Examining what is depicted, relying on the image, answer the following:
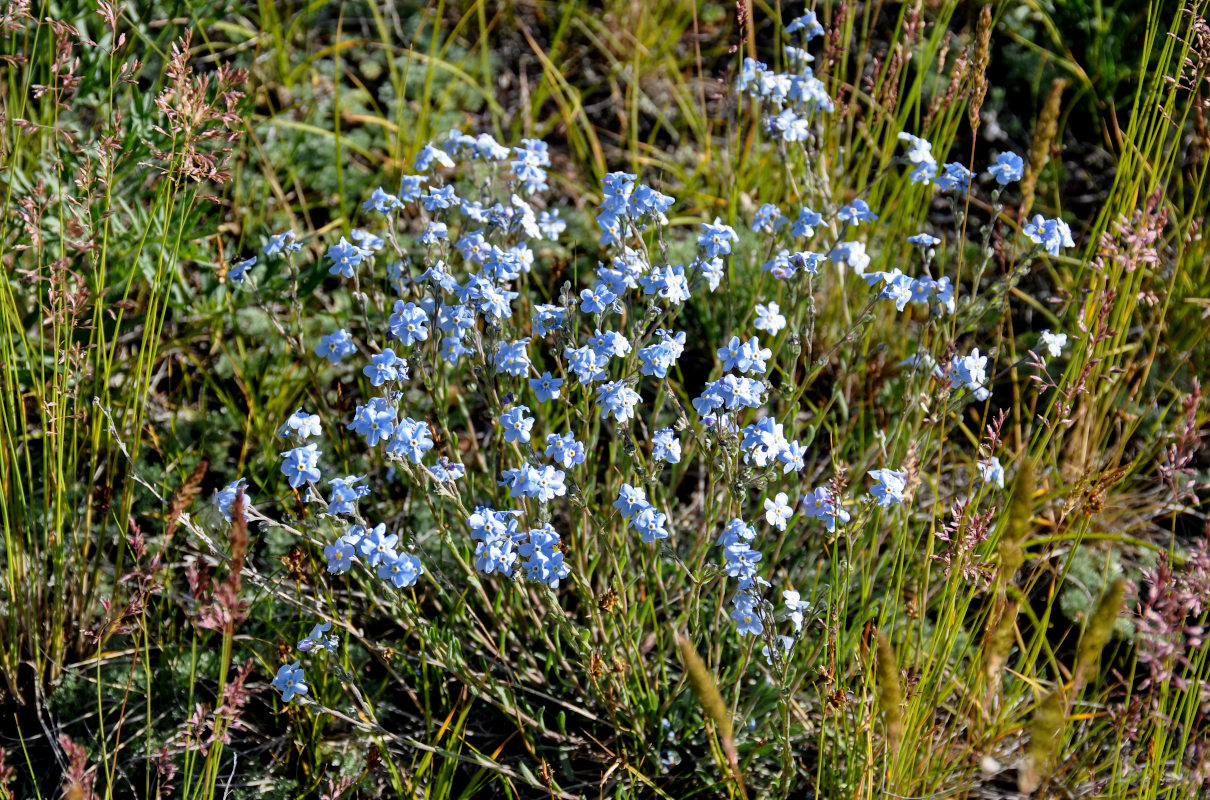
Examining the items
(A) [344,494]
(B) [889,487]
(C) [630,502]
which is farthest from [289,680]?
(B) [889,487]

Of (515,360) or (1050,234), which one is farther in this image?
(1050,234)

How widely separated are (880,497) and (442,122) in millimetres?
3084

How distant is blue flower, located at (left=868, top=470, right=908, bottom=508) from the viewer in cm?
209

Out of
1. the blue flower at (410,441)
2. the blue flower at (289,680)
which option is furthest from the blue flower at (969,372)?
the blue flower at (289,680)

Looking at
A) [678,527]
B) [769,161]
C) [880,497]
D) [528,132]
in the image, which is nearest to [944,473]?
[678,527]

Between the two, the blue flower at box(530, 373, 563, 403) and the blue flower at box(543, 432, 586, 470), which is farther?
the blue flower at box(530, 373, 563, 403)

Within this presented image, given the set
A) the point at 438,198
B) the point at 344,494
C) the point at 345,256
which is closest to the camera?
the point at 344,494

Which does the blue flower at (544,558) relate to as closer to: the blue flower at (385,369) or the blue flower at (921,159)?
the blue flower at (385,369)

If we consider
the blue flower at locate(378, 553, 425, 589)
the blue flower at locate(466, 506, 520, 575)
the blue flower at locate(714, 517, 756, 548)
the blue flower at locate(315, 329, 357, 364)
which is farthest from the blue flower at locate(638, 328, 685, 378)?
the blue flower at locate(315, 329, 357, 364)

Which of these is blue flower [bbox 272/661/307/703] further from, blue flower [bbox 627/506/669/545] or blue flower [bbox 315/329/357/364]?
blue flower [bbox 627/506/669/545]

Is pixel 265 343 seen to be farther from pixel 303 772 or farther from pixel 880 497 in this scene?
pixel 880 497

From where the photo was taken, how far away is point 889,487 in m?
2.10

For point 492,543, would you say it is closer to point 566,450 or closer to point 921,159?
point 566,450

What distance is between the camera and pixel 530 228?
2691mm
